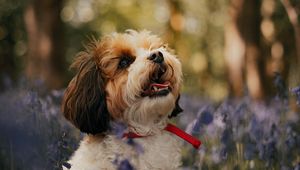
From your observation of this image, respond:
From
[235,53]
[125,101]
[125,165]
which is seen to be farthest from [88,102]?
[235,53]

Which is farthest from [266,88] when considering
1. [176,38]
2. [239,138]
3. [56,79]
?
[176,38]

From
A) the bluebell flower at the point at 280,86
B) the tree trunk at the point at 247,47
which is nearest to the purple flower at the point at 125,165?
the bluebell flower at the point at 280,86

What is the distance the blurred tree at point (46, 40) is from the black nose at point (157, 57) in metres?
11.2

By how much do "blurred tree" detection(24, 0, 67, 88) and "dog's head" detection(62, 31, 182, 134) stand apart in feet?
35.6

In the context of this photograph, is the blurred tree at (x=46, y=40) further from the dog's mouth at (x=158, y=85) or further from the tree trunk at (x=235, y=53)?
the dog's mouth at (x=158, y=85)

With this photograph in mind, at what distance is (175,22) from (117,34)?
88.8 ft

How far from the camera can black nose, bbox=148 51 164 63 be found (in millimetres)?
4137

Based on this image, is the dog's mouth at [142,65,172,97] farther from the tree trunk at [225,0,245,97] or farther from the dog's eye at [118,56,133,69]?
the tree trunk at [225,0,245,97]

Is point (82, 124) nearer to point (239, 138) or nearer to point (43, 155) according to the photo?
point (43, 155)

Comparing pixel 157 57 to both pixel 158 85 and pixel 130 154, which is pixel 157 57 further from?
pixel 130 154

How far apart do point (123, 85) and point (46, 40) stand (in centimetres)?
1171

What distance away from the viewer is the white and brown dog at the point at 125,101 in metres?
4.15

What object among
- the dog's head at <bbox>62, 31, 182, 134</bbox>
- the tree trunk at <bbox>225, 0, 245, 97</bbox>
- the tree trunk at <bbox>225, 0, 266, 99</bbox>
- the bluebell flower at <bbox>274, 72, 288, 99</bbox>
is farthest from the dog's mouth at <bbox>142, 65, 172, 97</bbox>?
the tree trunk at <bbox>225, 0, 245, 97</bbox>

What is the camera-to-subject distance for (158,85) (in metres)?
4.24
